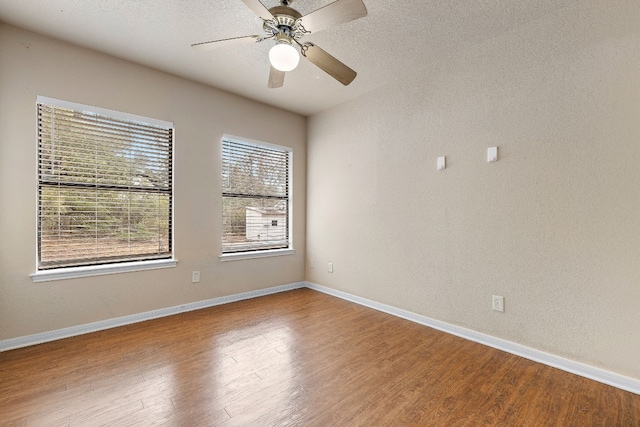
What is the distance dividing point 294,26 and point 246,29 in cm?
65

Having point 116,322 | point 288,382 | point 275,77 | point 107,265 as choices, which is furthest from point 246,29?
point 116,322

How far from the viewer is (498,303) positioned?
2.51 metres

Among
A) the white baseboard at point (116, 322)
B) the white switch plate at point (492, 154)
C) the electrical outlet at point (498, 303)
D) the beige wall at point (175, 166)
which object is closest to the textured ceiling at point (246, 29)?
the beige wall at point (175, 166)

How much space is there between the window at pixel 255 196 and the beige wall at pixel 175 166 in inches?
5.9

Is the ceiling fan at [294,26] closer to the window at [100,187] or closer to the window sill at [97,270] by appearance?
the window at [100,187]

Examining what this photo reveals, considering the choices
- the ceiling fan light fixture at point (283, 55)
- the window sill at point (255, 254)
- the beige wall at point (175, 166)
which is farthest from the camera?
the window sill at point (255, 254)

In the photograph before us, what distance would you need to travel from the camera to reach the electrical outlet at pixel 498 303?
2.49 m

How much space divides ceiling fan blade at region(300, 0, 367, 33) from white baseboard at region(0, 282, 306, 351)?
3092 millimetres

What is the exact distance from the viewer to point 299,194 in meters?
4.43

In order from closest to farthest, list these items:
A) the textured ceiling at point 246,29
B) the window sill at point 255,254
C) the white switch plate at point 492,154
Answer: the textured ceiling at point 246,29
the white switch plate at point 492,154
the window sill at point 255,254

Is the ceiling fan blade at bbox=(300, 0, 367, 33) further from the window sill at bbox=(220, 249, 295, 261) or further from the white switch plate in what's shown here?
the window sill at bbox=(220, 249, 295, 261)

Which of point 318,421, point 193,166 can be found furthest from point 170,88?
point 318,421

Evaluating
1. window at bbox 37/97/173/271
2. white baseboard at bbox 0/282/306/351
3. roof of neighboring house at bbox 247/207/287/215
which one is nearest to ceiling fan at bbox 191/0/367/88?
window at bbox 37/97/173/271

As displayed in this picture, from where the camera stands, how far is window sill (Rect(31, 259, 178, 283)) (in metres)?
2.53
